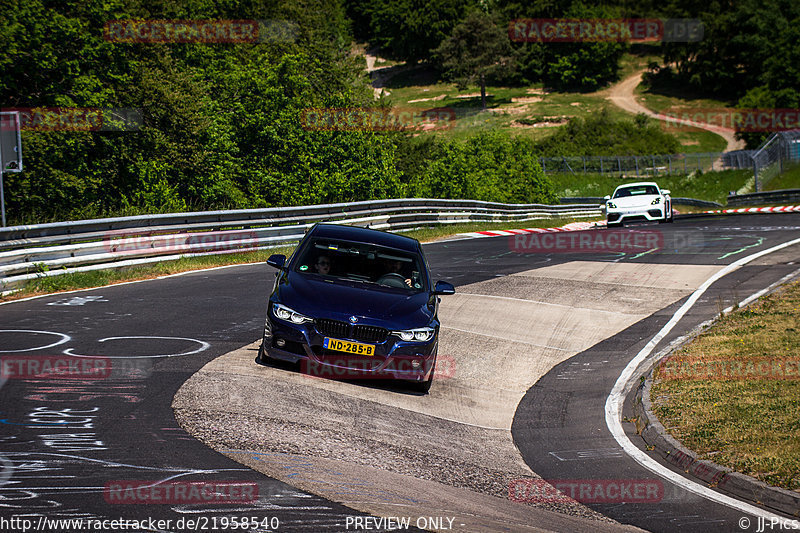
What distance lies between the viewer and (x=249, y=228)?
21.6 metres

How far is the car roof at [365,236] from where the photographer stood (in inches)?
419

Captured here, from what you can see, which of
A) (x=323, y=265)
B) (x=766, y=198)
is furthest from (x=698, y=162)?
(x=323, y=265)

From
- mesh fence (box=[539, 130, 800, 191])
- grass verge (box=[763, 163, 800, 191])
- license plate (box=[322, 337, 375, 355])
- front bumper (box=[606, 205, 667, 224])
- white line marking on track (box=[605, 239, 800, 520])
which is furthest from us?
mesh fence (box=[539, 130, 800, 191])

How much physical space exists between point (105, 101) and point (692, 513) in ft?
89.7

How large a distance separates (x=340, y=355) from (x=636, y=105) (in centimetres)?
10637

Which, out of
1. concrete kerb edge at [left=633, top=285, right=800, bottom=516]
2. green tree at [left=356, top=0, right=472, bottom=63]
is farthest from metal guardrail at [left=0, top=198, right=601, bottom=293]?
green tree at [left=356, top=0, right=472, bottom=63]

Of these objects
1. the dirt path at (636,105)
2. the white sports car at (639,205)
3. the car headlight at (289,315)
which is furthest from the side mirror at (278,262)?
the dirt path at (636,105)

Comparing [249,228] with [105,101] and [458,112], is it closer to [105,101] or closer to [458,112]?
[105,101]

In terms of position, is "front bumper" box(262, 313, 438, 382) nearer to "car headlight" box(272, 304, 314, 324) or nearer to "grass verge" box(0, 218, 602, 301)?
"car headlight" box(272, 304, 314, 324)

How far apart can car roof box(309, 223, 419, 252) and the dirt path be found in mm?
86427

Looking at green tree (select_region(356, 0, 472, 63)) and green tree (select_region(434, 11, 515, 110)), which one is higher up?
green tree (select_region(356, 0, 472, 63))

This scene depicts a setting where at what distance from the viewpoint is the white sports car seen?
29969 millimetres

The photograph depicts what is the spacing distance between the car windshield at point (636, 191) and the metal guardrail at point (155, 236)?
7766mm

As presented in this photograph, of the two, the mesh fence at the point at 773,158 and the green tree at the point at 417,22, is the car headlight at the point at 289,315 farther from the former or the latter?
the green tree at the point at 417,22
